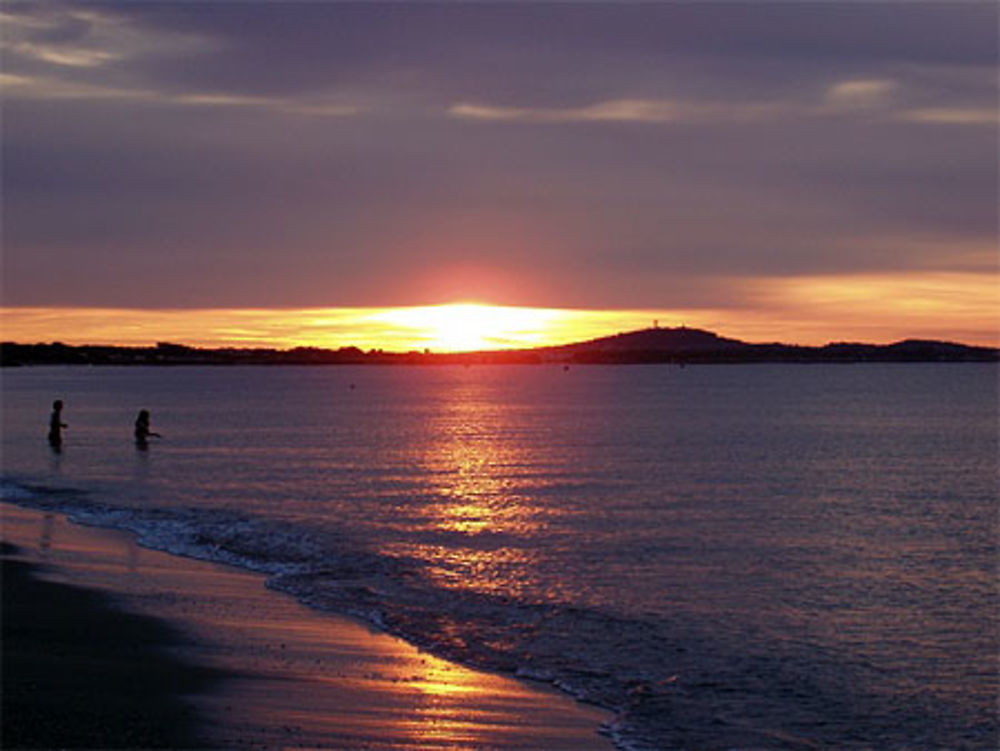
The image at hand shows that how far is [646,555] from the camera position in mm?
21031

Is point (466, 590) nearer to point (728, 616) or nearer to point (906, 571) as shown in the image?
point (728, 616)

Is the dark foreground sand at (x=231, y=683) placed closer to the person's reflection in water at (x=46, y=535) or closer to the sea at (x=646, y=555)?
the sea at (x=646, y=555)

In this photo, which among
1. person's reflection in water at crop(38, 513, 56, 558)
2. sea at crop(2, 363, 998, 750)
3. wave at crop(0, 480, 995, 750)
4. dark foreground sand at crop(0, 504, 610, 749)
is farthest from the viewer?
person's reflection in water at crop(38, 513, 56, 558)

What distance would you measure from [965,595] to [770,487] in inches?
665

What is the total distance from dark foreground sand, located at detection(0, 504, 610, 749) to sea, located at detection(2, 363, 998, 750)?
0.79 metres

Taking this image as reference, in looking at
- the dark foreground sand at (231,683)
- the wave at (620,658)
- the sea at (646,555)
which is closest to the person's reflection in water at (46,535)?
the sea at (646,555)

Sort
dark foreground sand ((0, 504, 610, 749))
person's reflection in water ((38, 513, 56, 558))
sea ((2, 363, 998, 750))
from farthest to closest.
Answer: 1. person's reflection in water ((38, 513, 56, 558))
2. sea ((2, 363, 998, 750))
3. dark foreground sand ((0, 504, 610, 749))

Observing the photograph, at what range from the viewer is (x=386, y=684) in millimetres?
11766

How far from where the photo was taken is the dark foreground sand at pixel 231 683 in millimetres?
9906

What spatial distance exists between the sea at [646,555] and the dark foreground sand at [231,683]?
79 centimetres

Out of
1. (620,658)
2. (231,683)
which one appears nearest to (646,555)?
(620,658)

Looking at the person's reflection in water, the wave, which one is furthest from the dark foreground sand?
the person's reflection in water

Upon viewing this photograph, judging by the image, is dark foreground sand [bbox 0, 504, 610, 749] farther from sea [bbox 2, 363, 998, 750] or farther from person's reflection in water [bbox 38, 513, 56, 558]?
person's reflection in water [bbox 38, 513, 56, 558]

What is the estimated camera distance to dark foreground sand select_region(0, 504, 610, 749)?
390 inches
